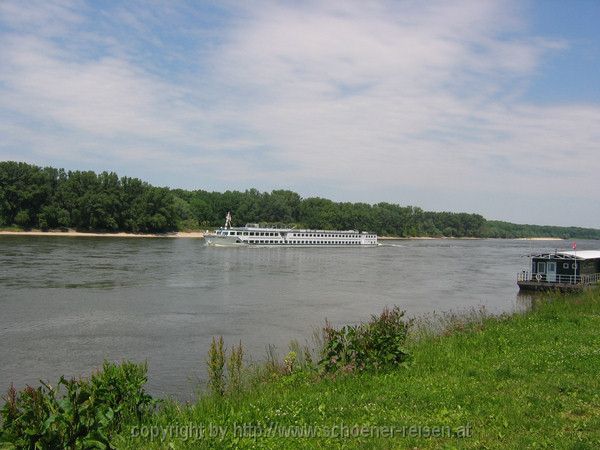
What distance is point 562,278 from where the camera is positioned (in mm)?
44938

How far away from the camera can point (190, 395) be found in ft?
51.0

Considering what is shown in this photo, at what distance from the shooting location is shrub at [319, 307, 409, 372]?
41.8 ft

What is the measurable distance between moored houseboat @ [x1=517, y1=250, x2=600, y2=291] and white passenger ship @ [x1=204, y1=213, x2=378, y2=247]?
66219mm

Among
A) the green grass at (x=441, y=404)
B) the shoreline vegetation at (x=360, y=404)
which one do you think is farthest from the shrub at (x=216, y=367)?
the green grass at (x=441, y=404)

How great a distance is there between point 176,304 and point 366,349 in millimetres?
23284

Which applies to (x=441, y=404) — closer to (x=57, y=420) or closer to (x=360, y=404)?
(x=360, y=404)

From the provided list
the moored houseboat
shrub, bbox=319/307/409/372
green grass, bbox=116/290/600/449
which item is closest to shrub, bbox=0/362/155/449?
green grass, bbox=116/290/600/449

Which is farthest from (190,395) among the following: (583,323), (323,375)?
(583,323)

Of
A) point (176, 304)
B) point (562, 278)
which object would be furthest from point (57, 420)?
point (562, 278)

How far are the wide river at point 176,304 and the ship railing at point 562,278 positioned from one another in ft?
7.71

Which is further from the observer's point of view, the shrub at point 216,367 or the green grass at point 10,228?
the green grass at point 10,228

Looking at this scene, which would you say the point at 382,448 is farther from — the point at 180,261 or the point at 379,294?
the point at 180,261

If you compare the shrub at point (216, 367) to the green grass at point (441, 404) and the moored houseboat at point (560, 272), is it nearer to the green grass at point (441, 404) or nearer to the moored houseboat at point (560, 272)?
the green grass at point (441, 404)

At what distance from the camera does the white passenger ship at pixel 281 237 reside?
106 meters
